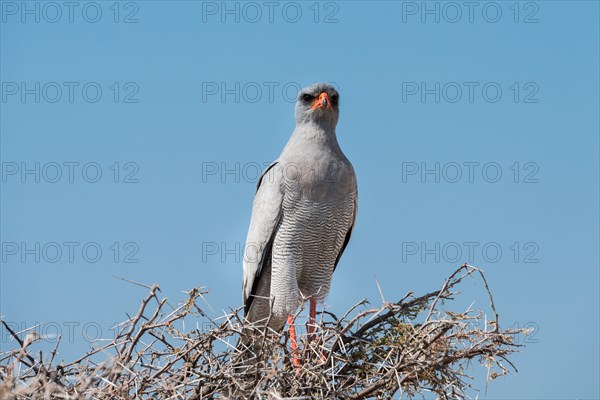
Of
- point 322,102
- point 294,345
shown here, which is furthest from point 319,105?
point 294,345

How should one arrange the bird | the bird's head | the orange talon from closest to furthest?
1. the orange talon
2. the bird
3. the bird's head

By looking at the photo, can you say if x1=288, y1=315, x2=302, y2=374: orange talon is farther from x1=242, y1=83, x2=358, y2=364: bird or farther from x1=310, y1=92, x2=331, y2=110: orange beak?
x1=310, y1=92, x2=331, y2=110: orange beak

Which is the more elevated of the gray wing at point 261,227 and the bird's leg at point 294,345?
the gray wing at point 261,227

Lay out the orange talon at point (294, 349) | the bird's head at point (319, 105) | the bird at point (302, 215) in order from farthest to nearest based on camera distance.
Answer: the bird's head at point (319, 105) → the bird at point (302, 215) → the orange talon at point (294, 349)

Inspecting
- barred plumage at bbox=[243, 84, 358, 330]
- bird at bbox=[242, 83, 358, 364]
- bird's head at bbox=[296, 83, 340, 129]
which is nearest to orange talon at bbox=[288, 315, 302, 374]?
bird at bbox=[242, 83, 358, 364]

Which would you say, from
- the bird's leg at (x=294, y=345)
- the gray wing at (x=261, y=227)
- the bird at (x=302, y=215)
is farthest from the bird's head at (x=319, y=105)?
the bird's leg at (x=294, y=345)

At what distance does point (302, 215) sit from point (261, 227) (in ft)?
1.41

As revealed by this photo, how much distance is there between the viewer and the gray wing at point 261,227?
297 inches

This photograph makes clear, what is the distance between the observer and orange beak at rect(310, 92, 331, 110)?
7.54 metres

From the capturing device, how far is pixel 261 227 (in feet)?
25.1

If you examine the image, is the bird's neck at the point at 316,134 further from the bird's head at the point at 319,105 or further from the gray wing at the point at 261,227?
the gray wing at the point at 261,227

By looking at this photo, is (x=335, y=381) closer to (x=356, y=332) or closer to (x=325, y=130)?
(x=356, y=332)

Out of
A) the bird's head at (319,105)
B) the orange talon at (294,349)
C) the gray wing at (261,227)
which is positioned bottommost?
the orange talon at (294,349)

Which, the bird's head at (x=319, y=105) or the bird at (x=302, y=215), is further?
the bird's head at (x=319, y=105)
